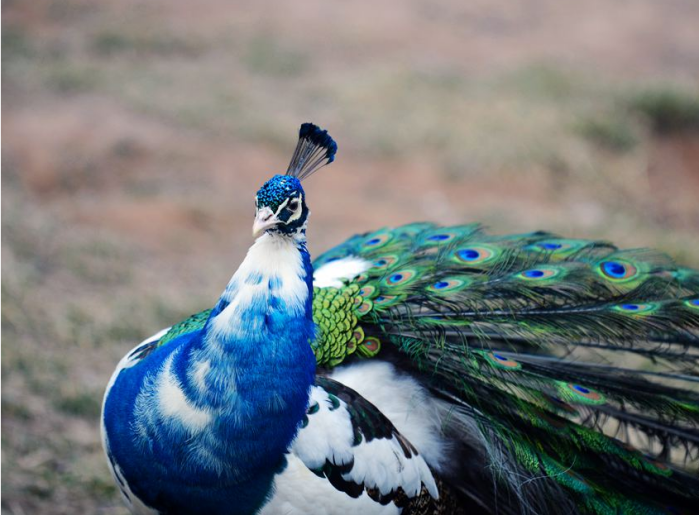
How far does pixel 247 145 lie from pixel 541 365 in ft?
19.2

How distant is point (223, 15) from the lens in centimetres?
1207

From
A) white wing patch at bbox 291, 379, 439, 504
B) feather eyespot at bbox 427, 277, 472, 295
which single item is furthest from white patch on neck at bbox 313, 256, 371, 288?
white wing patch at bbox 291, 379, 439, 504

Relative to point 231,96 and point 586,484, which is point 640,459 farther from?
point 231,96

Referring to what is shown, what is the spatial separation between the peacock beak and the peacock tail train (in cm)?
56

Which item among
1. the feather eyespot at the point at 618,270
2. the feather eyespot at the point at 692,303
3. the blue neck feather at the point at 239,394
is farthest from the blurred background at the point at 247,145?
the feather eyespot at the point at 692,303

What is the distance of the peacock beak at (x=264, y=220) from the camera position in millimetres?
2074

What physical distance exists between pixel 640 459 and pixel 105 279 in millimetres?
3705

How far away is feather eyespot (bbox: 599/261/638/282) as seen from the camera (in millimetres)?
2805

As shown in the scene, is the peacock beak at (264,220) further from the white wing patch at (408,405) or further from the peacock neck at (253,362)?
the white wing patch at (408,405)

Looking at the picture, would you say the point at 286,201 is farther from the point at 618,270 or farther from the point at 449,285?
the point at 618,270

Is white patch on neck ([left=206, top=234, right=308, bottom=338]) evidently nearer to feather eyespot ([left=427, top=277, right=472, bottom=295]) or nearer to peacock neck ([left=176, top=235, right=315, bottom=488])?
peacock neck ([left=176, top=235, right=315, bottom=488])

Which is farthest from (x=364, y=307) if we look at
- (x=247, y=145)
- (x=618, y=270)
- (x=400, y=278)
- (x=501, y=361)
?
(x=247, y=145)

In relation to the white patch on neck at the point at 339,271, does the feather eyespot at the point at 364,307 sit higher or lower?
lower

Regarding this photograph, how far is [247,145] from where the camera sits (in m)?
8.04
